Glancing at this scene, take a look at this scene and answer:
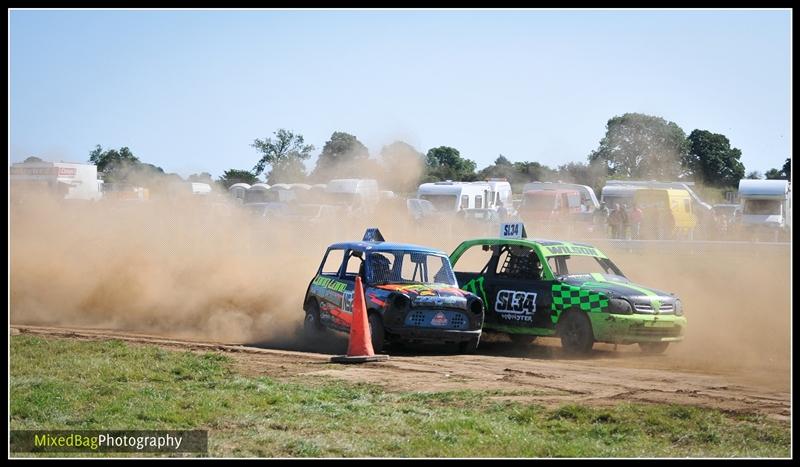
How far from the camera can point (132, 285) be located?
19875 millimetres

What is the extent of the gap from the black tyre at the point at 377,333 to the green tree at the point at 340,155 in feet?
Answer: 60.0

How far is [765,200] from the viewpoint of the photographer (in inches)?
1460

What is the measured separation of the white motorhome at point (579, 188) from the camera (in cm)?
3700

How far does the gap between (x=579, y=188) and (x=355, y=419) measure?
2994 cm

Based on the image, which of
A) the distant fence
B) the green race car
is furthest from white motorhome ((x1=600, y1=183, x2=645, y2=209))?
the green race car

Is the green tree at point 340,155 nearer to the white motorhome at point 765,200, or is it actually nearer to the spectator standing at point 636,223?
the spectator standing at point 636,223

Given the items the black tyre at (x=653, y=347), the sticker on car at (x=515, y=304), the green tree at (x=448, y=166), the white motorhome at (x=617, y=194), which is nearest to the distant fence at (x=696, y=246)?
the black tyre at (x=653, y=347)

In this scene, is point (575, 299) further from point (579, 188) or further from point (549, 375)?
point (579, 188)

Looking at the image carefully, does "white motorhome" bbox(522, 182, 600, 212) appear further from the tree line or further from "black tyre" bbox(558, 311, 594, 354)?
"black tyre" bbox(558, 311, 594, 354)

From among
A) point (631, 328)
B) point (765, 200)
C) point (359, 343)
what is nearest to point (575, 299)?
point (631, 328)

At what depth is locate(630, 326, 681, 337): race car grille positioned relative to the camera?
13.7m

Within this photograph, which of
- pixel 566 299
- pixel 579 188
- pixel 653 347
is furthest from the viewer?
pixel 579 188

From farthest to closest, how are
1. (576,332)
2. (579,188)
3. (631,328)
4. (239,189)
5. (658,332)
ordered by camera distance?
(239,189)
(579,188)
(576,332)
(658,332)
(631,328)
